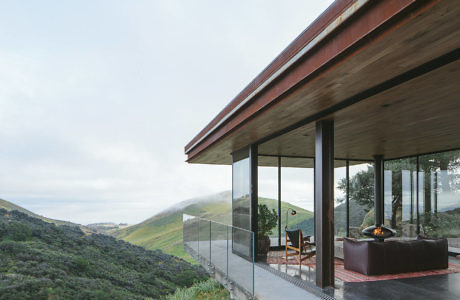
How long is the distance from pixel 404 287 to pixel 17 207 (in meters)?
31.2

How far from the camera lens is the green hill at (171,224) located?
1357 inches

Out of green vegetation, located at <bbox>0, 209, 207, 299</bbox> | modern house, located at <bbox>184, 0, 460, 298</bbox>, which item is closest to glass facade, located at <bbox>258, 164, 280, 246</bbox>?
modern house, located at <bbox>184, 0, 460, 298</bbox>

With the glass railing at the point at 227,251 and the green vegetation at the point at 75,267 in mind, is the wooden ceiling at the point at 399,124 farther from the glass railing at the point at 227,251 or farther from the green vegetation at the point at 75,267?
the green vegetation at the point at 75,267

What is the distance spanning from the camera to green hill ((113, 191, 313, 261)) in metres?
34.5

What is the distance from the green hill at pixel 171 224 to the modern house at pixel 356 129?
77.9 ft

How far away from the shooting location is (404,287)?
17.6 feet

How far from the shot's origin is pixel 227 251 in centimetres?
625

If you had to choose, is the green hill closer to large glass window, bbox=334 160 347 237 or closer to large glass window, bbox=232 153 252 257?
large glass window, bbox=334 160 347 237

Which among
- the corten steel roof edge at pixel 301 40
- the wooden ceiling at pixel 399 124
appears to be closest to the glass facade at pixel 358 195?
the wooden ceiling at pixel 399 124

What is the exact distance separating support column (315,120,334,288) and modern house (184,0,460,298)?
0.02 meters

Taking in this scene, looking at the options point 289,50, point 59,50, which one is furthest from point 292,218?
point 59,50

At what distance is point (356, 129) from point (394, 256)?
8.17 ft

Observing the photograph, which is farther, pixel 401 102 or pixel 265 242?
pixel 265 242

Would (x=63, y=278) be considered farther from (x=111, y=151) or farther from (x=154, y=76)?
(x=154, y=76)
